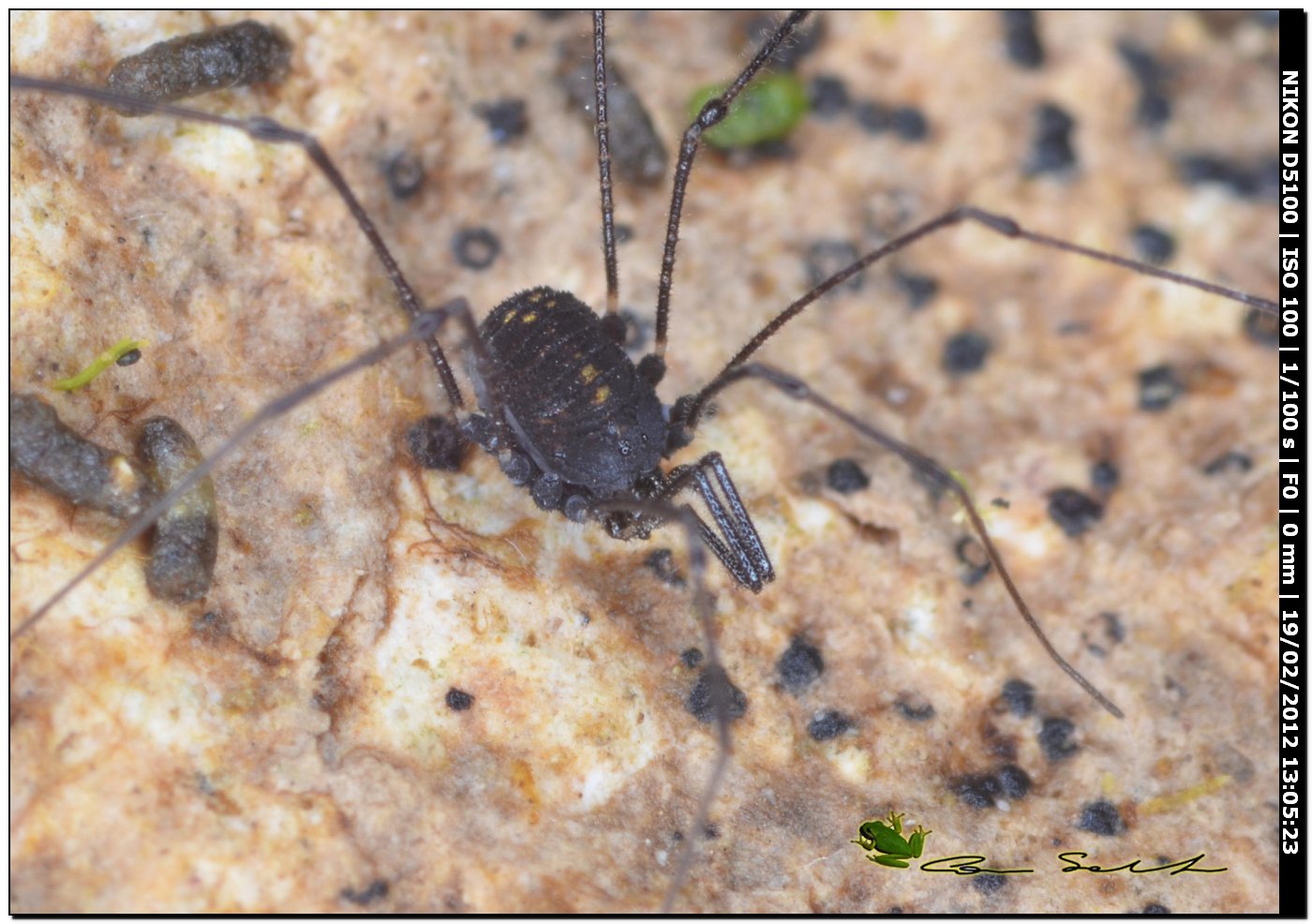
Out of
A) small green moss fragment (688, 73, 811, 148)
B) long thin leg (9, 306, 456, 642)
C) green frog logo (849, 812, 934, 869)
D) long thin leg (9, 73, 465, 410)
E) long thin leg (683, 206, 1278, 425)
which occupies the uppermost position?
small green moss fragment (688, 73, 811, 148)

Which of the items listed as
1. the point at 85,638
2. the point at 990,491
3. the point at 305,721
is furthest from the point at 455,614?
the point at 990,491

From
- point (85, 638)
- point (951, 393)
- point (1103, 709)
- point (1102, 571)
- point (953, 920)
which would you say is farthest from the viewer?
point (951, 393)

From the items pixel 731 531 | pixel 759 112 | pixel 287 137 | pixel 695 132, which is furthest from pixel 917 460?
pixel 287 137

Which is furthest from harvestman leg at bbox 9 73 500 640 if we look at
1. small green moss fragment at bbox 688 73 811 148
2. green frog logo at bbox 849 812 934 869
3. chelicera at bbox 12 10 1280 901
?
green frog logo at bbox 849 812 934 869

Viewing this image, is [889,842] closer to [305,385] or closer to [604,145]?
[305,385]

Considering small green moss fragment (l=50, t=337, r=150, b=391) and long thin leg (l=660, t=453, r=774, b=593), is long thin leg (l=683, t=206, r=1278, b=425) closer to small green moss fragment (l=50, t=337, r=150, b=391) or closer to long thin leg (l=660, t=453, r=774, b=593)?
long thin leg (l=660, t=453, r=774, b=593)

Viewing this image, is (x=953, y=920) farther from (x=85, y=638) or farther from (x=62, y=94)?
(x=62, y=94)
